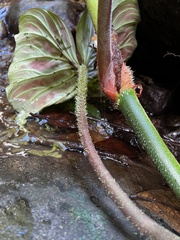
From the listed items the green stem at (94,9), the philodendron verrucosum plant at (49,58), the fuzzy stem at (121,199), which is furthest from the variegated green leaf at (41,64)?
the fuzzy stem at (121,199)

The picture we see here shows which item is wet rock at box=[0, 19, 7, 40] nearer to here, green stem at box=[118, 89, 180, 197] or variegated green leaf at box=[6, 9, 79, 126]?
variegated green leaf at box=[6, 9, 79, 126]

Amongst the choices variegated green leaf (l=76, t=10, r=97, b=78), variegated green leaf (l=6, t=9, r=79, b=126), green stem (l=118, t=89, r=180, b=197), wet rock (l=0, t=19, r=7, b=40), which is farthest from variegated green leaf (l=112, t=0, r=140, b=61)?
wet rock (l=0, t=19, r=7, b=40)

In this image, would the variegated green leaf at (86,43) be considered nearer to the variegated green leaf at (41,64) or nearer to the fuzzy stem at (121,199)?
the variegated green leaf at (41,64)

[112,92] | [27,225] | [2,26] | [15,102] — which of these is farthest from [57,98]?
[2,26]

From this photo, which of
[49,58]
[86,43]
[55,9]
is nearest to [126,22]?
[86,43]

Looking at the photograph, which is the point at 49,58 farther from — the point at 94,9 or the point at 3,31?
the point at 3,31
